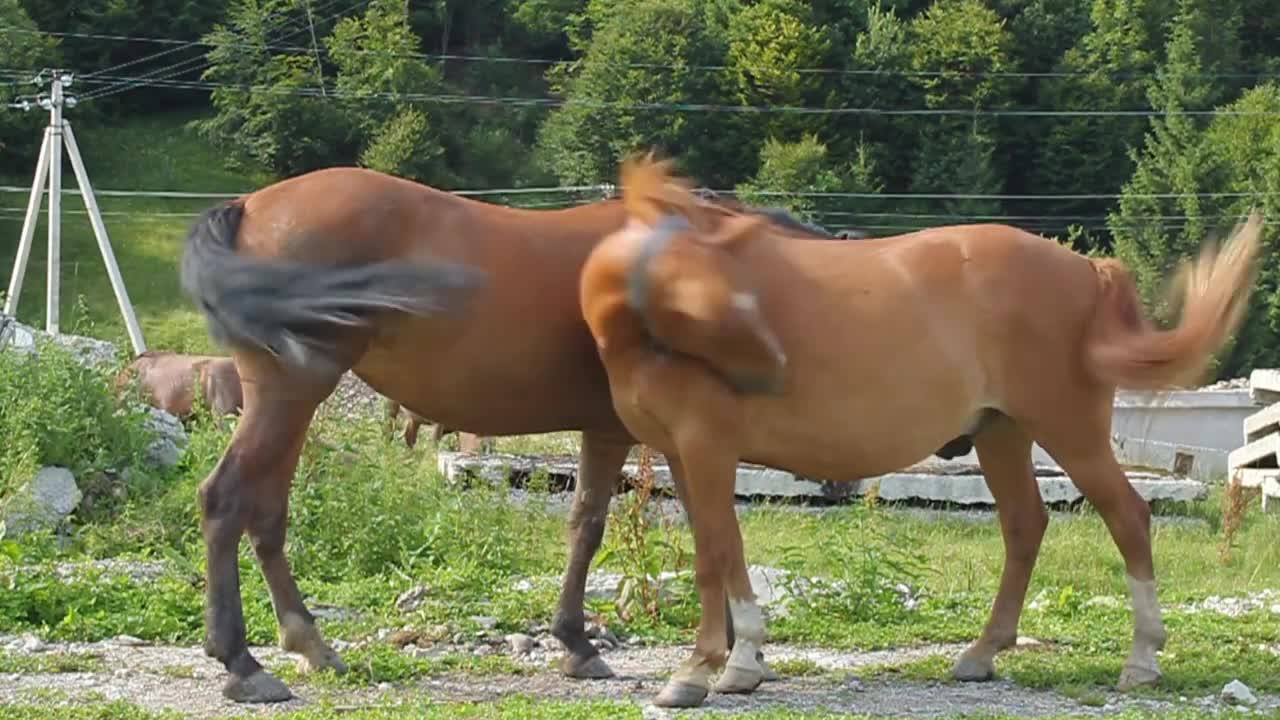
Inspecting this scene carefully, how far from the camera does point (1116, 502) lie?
7.27m

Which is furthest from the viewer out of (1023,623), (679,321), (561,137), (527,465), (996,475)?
(561,137)

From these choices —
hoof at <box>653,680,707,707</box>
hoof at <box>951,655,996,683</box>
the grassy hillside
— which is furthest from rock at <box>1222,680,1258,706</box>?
the grassy hillside

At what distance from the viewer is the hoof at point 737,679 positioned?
6961mm

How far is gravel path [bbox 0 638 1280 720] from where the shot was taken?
22.1 ft

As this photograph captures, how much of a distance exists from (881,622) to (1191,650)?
1.57 meters

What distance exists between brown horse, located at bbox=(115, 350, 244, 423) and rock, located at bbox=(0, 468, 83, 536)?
608 cm

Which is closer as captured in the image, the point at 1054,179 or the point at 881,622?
the point at 881,622

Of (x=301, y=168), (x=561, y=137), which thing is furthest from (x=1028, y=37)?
(x=301, y=168)

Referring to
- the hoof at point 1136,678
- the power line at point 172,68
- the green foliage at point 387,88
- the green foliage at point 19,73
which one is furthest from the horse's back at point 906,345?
the power line at point 172,68

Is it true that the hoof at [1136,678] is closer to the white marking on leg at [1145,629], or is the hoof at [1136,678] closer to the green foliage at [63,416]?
the white marking on leg at [1145,629]

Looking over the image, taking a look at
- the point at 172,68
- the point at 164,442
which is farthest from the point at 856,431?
the point at 172,68

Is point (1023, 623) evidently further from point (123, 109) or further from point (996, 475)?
point (123, 109)

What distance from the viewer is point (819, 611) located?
29.5 ft

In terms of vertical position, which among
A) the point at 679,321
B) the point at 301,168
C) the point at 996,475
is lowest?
the point at 301,168
